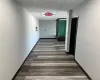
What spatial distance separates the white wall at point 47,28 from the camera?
12087mm

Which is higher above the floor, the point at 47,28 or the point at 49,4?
the point at 49,4

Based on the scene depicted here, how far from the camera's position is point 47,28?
1216 cm

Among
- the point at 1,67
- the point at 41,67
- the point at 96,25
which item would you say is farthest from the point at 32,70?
the point at 96,25

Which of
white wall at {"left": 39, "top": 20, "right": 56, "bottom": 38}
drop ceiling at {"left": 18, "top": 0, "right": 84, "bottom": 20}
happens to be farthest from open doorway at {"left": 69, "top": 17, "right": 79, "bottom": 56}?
white wall at {"left": 39, "top": 20, "right": 56, "bottom": 38}

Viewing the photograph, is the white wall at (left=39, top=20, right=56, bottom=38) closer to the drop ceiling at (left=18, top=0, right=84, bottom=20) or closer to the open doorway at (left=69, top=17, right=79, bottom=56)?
the open doorway at (left=69, top=17, right=79, bottom=56)

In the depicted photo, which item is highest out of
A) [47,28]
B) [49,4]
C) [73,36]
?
[49,4]

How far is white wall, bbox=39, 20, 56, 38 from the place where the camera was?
1209cm

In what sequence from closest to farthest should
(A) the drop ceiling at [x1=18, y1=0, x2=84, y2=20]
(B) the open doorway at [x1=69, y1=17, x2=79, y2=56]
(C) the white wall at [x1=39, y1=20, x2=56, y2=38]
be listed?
(A) the drop ceiling at [x1=18, y1=0, x2=84, y2=20]
(B) the open doorway at [x1=69, y1=17, x2=79, y2=56]
(C) the white wall at [x1=39, y1=20, x2=56, y2=38]

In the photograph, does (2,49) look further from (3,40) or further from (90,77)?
(90,77)

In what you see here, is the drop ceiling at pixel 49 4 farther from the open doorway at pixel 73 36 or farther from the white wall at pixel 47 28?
the white wall at pixel 47 28

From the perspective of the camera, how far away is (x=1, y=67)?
6.92 ft

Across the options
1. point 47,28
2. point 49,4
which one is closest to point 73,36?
point 49,4

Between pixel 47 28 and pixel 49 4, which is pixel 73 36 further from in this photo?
pixel 47 28

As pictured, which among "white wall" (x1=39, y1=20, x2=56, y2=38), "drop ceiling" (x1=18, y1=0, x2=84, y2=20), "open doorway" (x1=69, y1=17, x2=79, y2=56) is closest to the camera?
"drop ceiling" (x1=18, y1=0, x2=84, y2=20)
